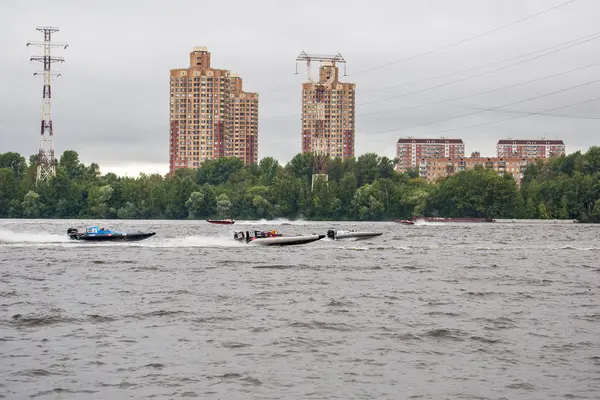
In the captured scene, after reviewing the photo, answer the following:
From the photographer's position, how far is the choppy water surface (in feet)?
69.8

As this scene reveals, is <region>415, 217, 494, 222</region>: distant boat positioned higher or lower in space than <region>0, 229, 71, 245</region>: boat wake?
higher

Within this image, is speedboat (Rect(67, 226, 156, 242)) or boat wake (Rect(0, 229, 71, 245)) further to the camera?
boat wake (Rect(0, 229, 71, 245))

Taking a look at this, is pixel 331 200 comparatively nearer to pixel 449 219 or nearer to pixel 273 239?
pixel 449 219

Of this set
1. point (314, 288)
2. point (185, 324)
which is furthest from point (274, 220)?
point (185, 324)

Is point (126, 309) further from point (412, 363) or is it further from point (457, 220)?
A: point (457, 220)

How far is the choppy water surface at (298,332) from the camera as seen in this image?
21.3 metres

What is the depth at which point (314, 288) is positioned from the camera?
42.1 meters

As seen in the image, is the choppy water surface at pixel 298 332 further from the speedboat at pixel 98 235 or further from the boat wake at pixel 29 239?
the boat wake at pixel 29 239

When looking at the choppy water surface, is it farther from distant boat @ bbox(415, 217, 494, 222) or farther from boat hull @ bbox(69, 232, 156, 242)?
distant boat @ bbox(415, 217, 494, 222)

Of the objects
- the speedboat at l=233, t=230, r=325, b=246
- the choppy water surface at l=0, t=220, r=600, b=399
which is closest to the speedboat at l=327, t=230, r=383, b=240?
the speedboat at l=233, t=230, r=325, b=246

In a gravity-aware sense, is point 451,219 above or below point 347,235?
above

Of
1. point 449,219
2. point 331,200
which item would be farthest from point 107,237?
point 331,200

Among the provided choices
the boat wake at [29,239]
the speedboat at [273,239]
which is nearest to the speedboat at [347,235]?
the speedboat at [273,239]

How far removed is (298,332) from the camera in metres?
28.6
